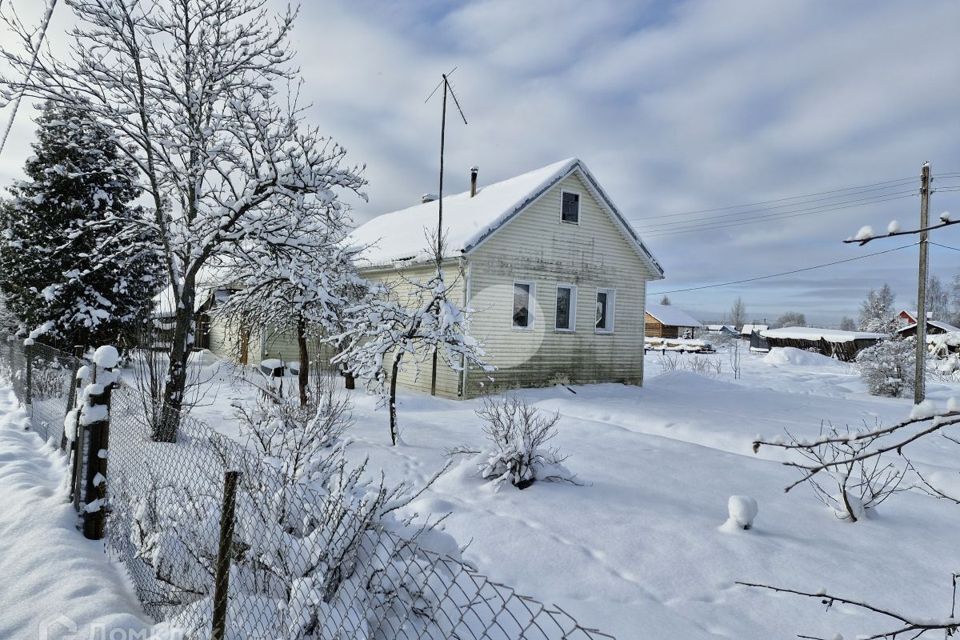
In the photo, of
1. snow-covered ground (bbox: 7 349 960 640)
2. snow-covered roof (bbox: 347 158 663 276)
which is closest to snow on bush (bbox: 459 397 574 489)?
snow-covered ground (bbox: 7 349 960 640)

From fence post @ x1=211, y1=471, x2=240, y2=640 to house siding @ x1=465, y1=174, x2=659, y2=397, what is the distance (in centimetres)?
1130

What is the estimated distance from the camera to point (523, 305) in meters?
15.1

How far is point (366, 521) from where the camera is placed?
8.09 ft

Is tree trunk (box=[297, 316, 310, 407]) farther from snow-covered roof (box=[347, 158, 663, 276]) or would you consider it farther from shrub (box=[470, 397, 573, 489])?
shrub (box=[470, 397, 573, 489])

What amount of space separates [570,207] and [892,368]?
12.8 meters

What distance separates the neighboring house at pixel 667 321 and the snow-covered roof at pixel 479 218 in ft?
141

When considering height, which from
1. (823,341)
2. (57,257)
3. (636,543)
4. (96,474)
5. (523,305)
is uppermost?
(57,257)

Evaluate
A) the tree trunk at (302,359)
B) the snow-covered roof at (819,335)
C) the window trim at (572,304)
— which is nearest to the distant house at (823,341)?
the snow-covered roof at (819,335)

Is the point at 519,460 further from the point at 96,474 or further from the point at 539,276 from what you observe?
the point at 539,276

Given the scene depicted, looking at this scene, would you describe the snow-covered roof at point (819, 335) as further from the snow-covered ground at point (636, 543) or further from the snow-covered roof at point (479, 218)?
the snow-covered ground at point (636, 543)

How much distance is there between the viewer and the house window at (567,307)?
1576cm

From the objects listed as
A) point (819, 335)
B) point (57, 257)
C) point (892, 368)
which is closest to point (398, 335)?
point (57, 257)

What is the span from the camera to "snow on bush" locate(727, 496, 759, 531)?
457cm

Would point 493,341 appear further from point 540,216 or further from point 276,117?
point 276,117
